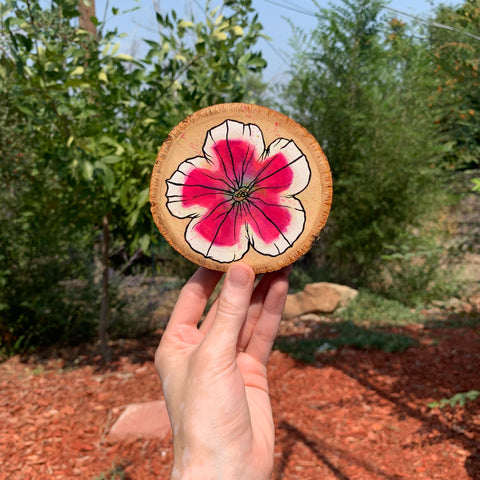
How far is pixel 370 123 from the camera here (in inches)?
269

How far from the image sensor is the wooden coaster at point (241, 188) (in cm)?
144

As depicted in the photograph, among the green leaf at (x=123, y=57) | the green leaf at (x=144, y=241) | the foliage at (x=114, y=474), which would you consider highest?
the green leaf at (x=123, y=57)

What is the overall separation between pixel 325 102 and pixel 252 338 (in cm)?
639

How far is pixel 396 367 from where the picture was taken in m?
4.14

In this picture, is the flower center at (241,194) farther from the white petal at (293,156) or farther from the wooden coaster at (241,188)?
the white petal at (293,156)

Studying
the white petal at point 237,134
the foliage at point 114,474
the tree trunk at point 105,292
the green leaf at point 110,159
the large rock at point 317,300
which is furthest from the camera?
the large rock at point 317,300

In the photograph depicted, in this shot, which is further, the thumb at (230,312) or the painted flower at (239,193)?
the painted flower at (239,193)

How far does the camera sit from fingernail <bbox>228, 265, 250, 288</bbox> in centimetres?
129

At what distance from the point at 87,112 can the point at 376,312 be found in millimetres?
5068

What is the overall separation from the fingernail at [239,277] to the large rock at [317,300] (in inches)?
209

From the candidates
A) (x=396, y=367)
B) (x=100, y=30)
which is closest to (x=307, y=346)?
(x=396, y=367)

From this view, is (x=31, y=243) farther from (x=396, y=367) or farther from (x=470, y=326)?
(x=470, y=326)

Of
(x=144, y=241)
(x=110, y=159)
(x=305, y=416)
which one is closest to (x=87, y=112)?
(x=110, y=159)

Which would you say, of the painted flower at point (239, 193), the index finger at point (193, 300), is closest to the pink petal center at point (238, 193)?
the painted flower at point (239, 193)
